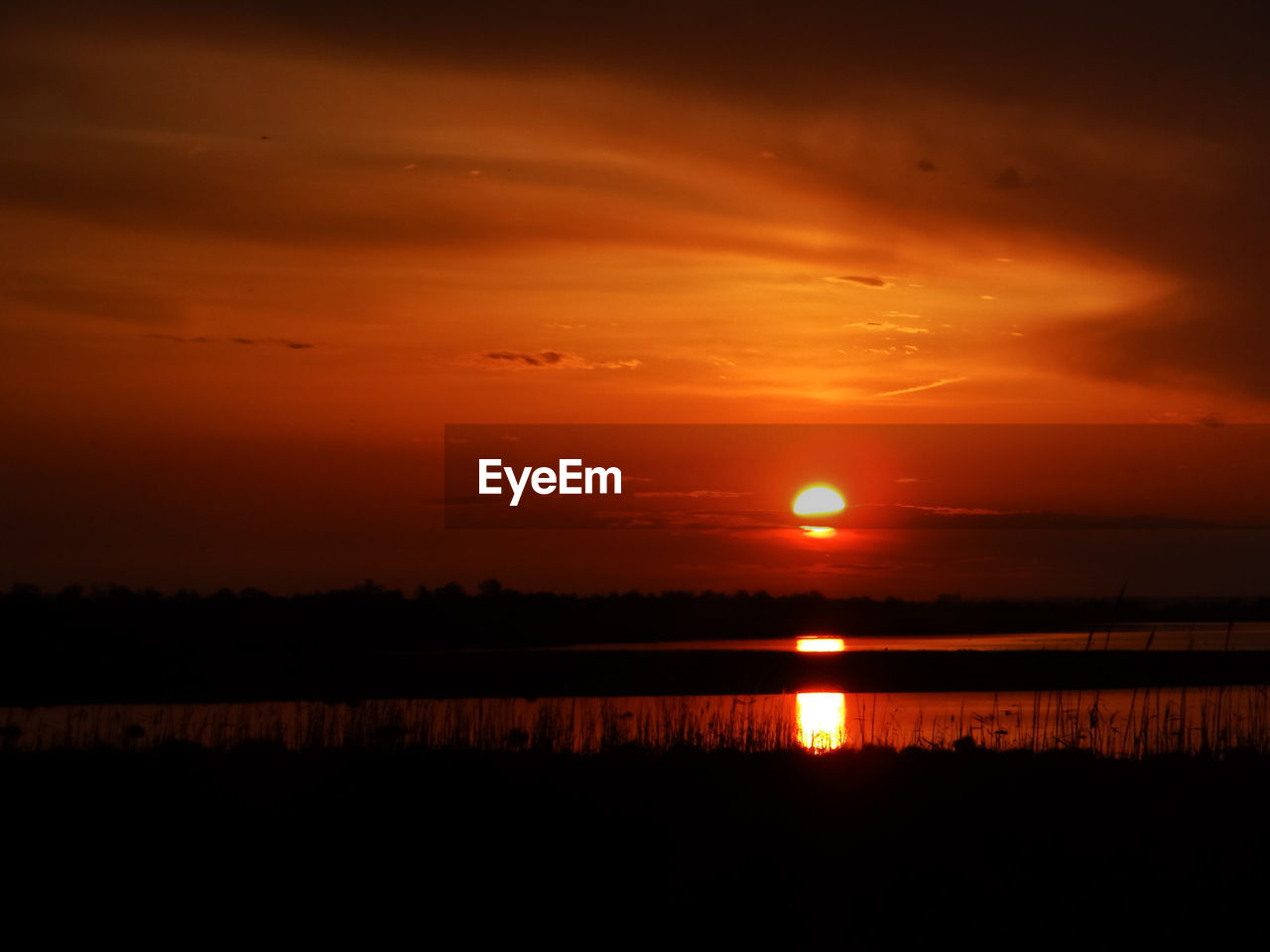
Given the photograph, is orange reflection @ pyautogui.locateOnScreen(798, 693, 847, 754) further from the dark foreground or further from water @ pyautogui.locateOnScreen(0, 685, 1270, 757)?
the dark foreground

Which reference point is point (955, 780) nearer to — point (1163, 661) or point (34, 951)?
point (34, 951)

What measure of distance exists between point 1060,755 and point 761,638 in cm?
5638

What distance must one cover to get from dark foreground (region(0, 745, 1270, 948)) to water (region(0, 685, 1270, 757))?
3.91m

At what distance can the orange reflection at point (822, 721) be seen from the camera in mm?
19911

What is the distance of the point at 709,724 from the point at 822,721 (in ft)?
23.9

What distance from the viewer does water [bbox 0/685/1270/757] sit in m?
18.8

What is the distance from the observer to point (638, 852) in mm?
10586

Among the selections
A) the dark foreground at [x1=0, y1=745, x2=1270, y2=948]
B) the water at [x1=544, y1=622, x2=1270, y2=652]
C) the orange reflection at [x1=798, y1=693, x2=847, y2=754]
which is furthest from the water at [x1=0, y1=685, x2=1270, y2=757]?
the water at [x1=544, y1=622, x2=1270, y2=652]

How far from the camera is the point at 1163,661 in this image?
47.6m

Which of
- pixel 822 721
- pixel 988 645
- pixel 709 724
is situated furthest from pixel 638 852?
pixel 988 645

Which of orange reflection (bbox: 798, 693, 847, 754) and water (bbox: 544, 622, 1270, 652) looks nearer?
orange reflection (bbox: 798, 693, 847, 754)

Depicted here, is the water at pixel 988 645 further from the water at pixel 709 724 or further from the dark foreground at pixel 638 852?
the dark foreground at pixel 638 852

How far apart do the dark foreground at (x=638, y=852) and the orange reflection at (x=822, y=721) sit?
15.7ft

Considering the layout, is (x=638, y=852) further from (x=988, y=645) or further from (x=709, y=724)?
(x=988, y=645)
